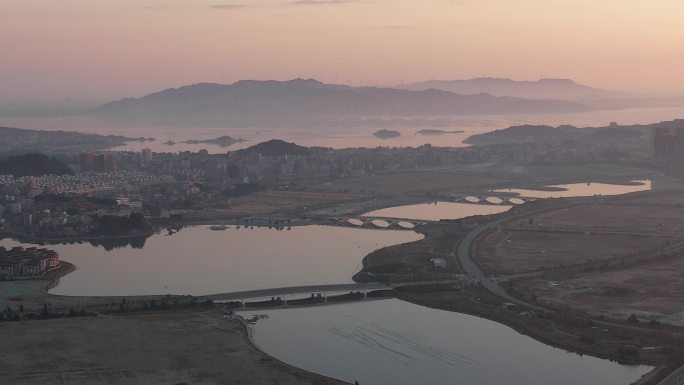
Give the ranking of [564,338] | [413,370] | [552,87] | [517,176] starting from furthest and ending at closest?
[552,87] < [517,176] < [564,338] < [413,370]

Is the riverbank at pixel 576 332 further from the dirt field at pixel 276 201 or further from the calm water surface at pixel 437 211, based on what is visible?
the dirt field at pixel 276 201

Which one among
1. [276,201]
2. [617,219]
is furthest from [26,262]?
[617,219]

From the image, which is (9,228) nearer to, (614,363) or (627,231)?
(627,231)

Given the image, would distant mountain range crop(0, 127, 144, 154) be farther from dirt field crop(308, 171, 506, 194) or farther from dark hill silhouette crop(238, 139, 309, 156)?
dirt field crop(308, 171, 506, 194)

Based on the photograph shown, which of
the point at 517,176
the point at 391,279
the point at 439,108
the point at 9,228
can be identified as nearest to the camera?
the point at 391,279

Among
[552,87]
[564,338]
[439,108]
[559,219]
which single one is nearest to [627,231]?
[559,219]

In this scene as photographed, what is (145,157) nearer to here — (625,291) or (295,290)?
(295,290)

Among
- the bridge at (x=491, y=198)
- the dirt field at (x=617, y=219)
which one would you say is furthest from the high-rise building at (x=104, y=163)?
the dirt field at (x=617, y=219)

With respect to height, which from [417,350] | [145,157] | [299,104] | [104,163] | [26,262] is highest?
[299,104]
